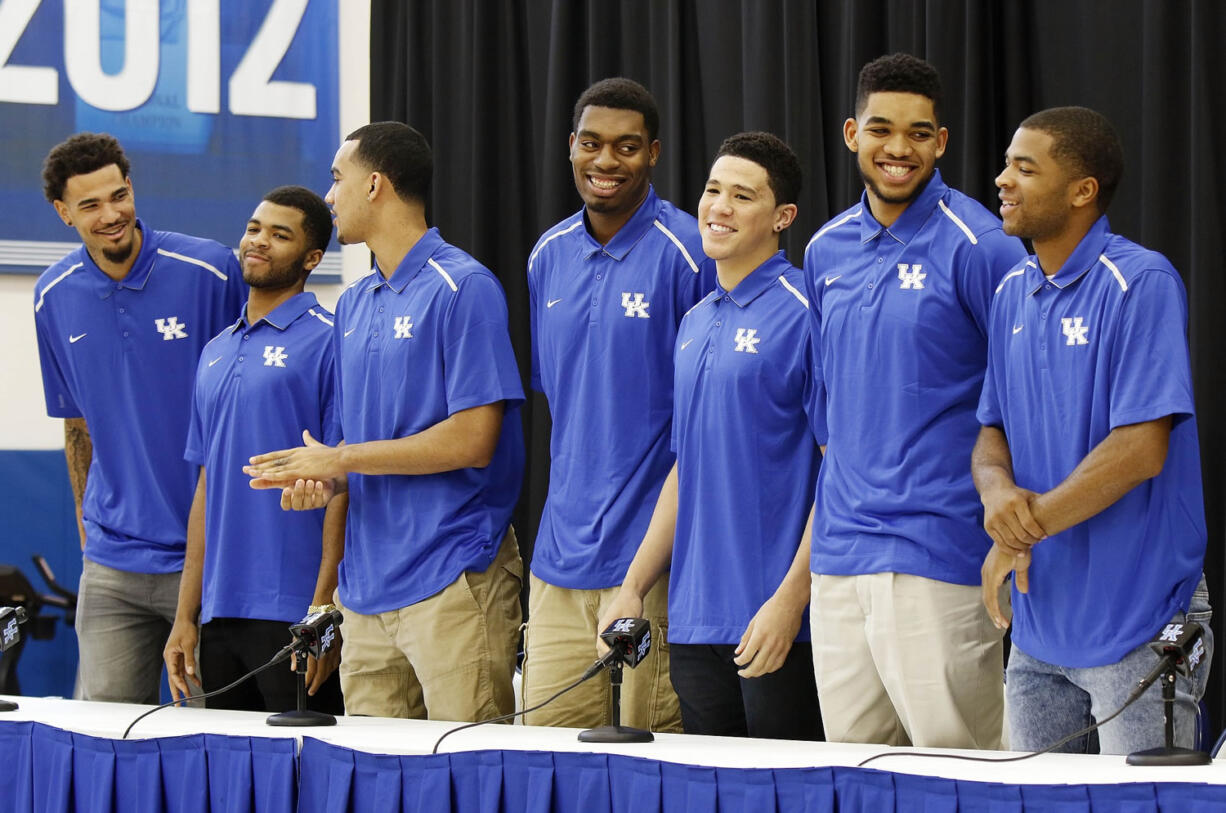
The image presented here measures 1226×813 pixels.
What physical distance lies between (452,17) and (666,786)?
3334 millimetres

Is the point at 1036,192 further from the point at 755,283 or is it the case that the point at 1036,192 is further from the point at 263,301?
the point at 263,301

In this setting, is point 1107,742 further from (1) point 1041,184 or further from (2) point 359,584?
(2) point 359,584

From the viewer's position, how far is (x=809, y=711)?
108 inches

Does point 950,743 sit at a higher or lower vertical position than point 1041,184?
lower

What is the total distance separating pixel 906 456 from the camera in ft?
8.27

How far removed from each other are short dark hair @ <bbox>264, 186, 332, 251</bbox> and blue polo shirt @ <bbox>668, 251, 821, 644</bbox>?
3.38 ft

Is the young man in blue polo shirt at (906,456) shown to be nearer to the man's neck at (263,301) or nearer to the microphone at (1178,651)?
the microphone at (1178,651)

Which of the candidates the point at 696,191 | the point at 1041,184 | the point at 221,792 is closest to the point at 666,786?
the point at 221,792

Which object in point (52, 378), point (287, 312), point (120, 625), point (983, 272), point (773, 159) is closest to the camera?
point (983, 272)

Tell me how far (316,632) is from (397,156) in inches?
41.6

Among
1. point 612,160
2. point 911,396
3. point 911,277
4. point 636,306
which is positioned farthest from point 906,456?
point 612,160

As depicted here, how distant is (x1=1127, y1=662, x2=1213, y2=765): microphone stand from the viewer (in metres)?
2.00

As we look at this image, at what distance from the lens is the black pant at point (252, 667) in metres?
3.10

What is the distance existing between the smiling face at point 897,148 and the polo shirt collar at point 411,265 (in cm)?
91
